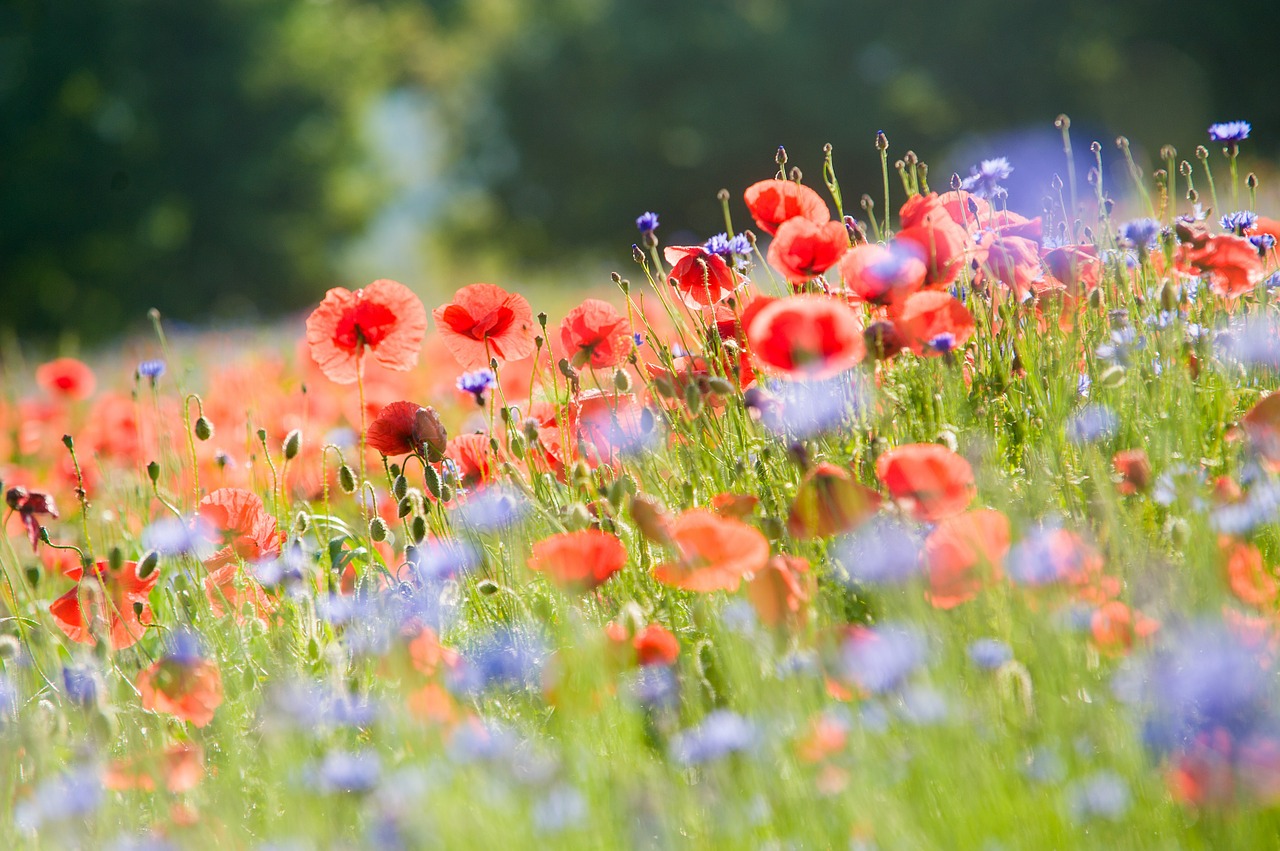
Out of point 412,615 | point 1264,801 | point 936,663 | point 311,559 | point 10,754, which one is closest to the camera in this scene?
point 1264,801

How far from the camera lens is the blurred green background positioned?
14562 mm

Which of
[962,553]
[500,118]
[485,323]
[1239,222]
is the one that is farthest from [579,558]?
[500,118]

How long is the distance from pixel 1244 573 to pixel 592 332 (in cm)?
101

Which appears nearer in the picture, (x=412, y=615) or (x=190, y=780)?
(x=190, y=780)

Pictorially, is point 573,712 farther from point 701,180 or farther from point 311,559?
point 701,180

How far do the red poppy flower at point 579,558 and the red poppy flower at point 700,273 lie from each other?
551mm

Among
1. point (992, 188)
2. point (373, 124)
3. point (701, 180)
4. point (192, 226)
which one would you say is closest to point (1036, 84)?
point (701, 180)

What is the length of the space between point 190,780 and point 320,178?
15.8 m

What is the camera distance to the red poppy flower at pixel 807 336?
137 centimetres

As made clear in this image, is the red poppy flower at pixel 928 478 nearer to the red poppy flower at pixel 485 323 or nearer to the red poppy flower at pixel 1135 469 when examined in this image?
the red poppy flower at pixel 1135 469

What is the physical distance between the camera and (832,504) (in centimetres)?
133

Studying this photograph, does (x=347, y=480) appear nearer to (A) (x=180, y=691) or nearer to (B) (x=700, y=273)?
(A) (x=180, y=691)

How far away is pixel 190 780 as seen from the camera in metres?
1.21

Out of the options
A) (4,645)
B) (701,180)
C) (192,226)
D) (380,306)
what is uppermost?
(701,180)
